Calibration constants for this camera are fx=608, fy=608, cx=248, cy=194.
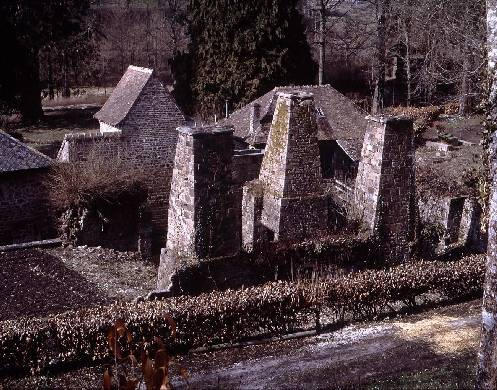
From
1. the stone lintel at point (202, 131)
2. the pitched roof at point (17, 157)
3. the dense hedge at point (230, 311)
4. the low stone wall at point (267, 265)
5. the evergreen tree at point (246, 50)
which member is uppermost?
the evergreen tree at point (246, 50)

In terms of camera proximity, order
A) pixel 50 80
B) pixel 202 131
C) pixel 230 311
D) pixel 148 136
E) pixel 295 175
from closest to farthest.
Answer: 1. pixel 230 311
2. pixel 202 131
3. pixel 295 175
4. pixel 148 136
5. pixel 50 80

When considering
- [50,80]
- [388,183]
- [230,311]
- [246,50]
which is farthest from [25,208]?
[50,80]

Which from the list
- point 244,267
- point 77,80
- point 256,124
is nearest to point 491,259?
point 244,267

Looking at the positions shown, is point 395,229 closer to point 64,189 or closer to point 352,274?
point 352,274

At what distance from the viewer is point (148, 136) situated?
24.2 m

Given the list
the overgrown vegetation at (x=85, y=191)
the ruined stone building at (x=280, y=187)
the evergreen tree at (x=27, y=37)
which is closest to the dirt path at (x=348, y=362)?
the ruined stone building at (x=280, y=187)

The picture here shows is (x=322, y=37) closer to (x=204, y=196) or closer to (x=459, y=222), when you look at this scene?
(x=459, y=222)

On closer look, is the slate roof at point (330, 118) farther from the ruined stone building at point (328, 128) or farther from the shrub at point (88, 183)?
the shrub at point (88, 183)

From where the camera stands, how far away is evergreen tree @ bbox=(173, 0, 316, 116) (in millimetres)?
36250

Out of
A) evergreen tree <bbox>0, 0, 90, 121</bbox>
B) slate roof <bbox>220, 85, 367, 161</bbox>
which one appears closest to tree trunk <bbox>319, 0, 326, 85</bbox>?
slate roof <bbox>220, 85, 367, 161</bbox>

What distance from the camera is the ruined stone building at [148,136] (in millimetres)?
22578

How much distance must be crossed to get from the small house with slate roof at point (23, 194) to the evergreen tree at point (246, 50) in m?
18.8

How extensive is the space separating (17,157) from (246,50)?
2016 cm

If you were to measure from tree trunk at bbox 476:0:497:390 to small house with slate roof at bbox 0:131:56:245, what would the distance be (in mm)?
14357
